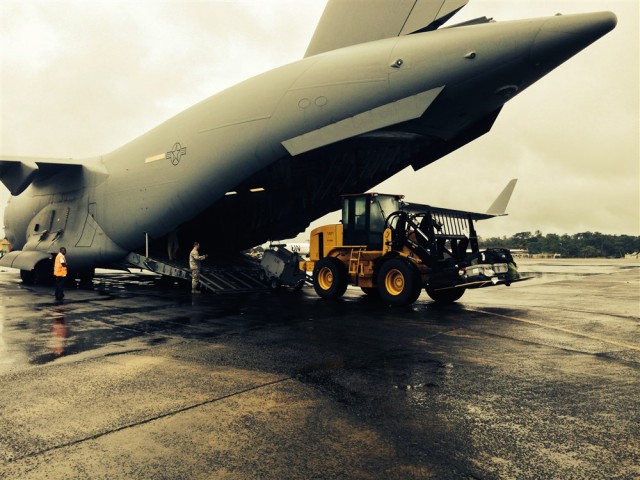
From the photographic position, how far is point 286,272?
1548 centimetres

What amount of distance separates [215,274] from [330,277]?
15.5ft

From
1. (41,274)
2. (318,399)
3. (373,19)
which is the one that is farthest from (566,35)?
(41,274)

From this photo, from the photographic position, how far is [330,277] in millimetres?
13078

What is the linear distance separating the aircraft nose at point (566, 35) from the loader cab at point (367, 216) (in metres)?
4.61

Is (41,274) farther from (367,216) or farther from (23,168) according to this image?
(367,216)

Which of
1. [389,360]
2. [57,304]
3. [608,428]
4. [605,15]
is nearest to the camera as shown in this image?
[608,428]

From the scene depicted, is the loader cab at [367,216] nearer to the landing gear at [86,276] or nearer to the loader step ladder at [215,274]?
the loader step ladder at [215,274]

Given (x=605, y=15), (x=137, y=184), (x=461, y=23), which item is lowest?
(x=137, y=184)

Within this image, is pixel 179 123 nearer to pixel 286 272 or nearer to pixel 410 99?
pixel 286 272

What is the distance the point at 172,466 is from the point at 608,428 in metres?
3.19

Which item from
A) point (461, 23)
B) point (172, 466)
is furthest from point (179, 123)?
point (172, 466)

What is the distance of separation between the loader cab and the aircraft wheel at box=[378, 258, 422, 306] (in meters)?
0.96

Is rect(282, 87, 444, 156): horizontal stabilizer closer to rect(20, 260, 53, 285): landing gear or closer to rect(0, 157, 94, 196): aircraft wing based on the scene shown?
rect(0, 157, 94, 196): aircraft wing

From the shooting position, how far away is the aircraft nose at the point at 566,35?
9250mm
